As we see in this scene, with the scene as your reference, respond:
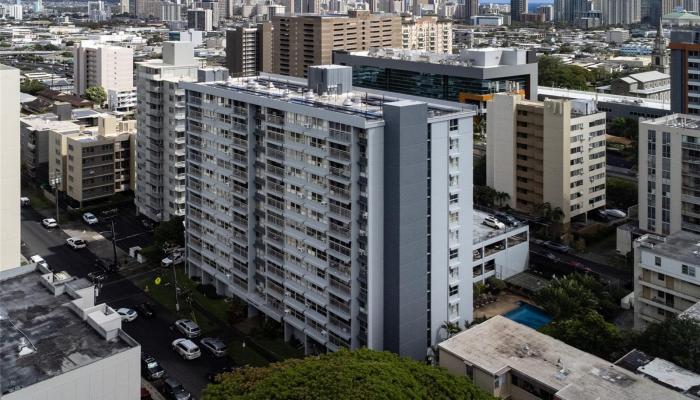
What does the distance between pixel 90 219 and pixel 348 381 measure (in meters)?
31.0

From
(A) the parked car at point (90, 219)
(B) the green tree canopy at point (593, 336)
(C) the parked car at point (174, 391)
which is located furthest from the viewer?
(A) the parked car at point (90, 219)

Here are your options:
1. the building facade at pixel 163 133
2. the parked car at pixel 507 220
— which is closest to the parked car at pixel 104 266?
the building facade at pixel 163 133

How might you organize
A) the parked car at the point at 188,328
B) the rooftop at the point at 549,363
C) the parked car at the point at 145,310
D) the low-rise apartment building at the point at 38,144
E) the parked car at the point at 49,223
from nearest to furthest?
1. the rooftop at the point at 549,363
2. the parked car at the point at 188,328
3. the parked car at the point at 145,310
4. the parked car at the point at 49,223
5. the low-rise apartment building at the point at 38,144

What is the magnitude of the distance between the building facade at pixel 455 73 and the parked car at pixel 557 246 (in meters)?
22.7

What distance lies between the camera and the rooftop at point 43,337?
1588 cm

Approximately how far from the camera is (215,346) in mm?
27875

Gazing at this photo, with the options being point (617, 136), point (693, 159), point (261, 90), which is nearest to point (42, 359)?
point (261, 90)

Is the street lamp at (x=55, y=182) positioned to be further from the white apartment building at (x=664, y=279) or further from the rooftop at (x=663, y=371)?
the rooftop at (x=663, y=371)

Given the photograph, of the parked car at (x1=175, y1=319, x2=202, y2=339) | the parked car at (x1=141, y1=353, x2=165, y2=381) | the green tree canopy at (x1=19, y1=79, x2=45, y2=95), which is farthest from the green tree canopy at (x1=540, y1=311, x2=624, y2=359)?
the green tree canopy at (x1=19, y1=79, x2=45, y2=95)

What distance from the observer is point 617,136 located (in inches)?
2426

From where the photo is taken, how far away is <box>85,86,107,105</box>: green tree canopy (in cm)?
7947

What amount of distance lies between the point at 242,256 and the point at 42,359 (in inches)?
588

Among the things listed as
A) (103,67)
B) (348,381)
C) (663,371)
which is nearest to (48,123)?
(103,67)

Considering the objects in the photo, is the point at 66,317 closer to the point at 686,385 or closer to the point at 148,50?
the point at 686,385
